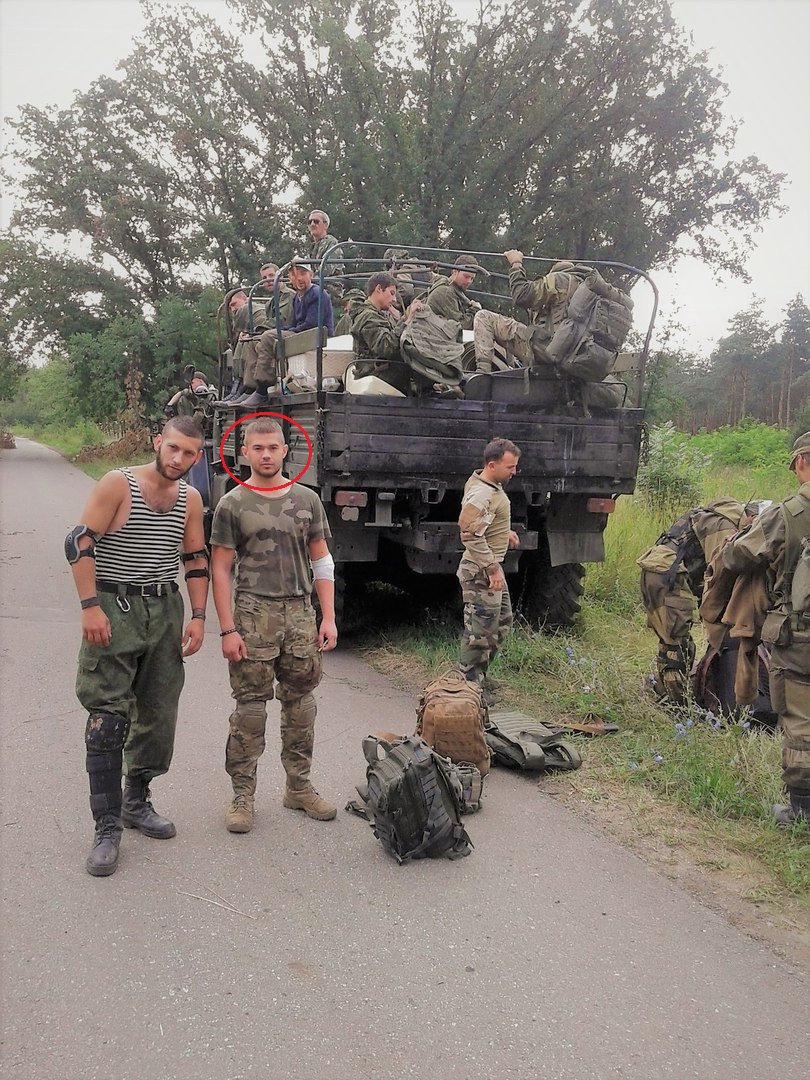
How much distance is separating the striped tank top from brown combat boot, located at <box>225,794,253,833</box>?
992 millimetres

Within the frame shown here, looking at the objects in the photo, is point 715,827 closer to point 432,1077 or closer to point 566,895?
point 566,895

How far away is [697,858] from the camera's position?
11.6 ft

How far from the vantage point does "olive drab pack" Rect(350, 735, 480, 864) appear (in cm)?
341

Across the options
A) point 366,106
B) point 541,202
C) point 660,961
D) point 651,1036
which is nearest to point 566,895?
point 660,961

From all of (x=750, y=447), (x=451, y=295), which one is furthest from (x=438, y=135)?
(x=451, y=295)

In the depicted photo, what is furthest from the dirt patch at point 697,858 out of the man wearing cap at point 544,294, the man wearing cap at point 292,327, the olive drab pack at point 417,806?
the man wearing cap at point 292,327

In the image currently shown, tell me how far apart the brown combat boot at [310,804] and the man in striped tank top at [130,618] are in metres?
0.54

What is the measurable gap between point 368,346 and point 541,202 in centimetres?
1712

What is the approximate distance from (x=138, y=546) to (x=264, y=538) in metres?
0.50

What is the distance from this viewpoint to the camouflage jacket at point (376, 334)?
19.4 ft

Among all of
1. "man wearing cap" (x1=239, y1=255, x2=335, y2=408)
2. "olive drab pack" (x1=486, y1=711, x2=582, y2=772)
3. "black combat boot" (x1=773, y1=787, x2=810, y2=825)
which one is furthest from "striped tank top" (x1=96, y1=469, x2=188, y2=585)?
"man wearing cap" (x1=239, y1=255, x2=335, y2=408)

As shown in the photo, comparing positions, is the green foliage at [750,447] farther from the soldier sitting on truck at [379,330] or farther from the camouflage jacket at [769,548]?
the camouflage jacket at [769,548]

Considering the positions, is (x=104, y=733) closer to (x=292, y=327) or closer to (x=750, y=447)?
(x=292, y=327)

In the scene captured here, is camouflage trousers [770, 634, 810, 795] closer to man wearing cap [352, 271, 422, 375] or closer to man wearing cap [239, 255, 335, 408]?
man wearing cap [352, 271, 422, 375]
